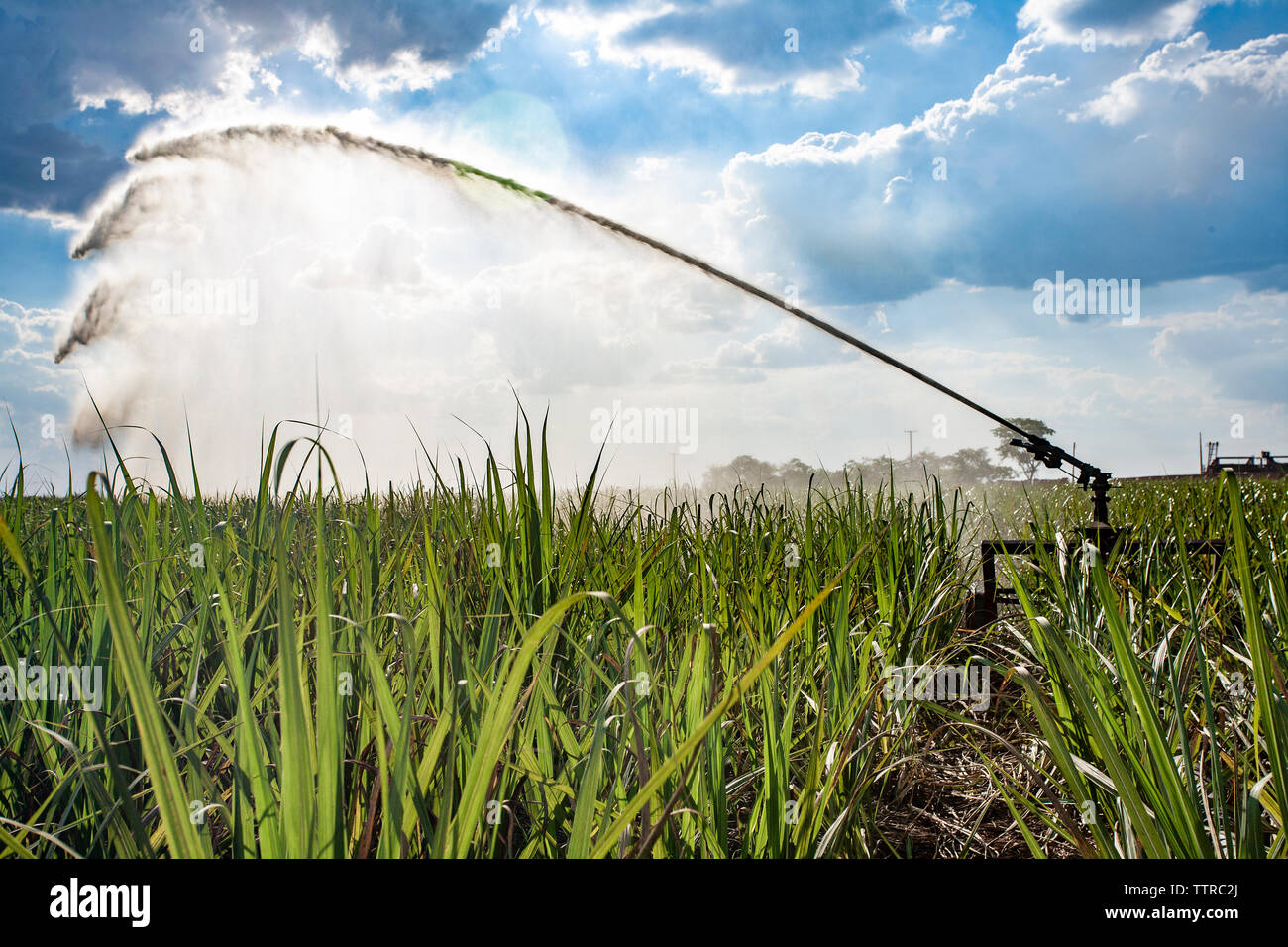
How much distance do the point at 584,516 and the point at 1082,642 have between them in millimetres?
1563

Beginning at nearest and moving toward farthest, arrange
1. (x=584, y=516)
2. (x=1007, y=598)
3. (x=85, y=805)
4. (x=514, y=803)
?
(x=85, y=805) < (x=514, y=803) < (x=584, y=516) < (x=1007, y=598)

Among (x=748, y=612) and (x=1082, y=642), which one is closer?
(x=1082, y=642)

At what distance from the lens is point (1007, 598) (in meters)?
4.19

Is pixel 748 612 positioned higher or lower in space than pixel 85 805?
higher

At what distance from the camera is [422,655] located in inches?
68.6
